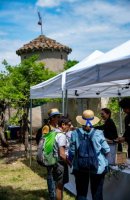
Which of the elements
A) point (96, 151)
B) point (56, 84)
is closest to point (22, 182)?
point (56, 84)

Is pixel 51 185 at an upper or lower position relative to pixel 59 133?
lower

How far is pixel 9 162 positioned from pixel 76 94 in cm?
346

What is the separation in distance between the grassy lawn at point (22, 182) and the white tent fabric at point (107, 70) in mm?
2565

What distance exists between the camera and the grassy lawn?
25.9ft

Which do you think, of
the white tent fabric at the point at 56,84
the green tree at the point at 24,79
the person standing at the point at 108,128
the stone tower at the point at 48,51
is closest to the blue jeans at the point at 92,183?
the person standing at the point at 108,128

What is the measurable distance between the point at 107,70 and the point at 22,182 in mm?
4815

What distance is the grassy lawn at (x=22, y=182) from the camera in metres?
7.88

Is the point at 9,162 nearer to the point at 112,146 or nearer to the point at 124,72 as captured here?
the point at 112,146

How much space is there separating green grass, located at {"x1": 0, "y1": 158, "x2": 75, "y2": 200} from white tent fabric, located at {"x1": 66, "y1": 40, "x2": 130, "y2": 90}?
8.41 feet

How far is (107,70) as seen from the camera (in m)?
5.61

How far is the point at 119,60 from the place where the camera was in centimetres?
518

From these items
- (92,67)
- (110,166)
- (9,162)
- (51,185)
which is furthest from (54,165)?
(9,162)

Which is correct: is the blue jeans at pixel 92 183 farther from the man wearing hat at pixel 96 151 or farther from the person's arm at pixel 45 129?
the person's arm at pixel 45 129

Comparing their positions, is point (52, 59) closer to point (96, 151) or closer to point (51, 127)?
point (51, 127)
